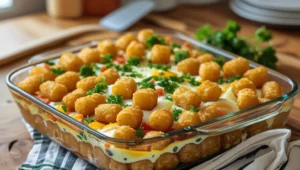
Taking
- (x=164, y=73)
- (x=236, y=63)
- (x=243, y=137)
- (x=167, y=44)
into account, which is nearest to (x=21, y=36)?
(x=167, y=44)

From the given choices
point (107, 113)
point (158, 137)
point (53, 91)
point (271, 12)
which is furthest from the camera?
point (271, 12)

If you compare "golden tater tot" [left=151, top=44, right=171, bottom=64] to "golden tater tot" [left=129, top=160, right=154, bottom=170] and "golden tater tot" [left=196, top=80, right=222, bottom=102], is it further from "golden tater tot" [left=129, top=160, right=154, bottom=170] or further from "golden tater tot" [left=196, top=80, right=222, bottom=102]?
"golden tater tot" [left=129, top=160, right=154, bottom=170]

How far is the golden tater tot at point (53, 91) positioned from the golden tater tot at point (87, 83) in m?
0.03

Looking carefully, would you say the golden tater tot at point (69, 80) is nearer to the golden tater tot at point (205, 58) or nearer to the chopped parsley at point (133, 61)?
the chopped parsley at point (133, 61)

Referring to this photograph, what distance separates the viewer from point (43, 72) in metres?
1.30

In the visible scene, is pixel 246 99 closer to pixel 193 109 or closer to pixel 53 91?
pixel 193 109

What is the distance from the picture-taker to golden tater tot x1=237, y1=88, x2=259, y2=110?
1151 millimetres

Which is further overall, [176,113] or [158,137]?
[176,113]

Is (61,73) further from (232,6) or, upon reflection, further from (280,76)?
(232,6)

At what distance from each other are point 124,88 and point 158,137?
0.23 meters

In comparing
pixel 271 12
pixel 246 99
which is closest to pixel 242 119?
pixel 246 99

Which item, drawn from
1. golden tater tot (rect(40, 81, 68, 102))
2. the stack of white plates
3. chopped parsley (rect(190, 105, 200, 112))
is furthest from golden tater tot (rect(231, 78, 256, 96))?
the stack of white plates

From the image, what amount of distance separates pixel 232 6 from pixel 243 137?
0.94 metres

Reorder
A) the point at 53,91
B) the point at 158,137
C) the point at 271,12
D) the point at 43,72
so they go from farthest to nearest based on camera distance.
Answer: the point at 271,12, the point at 43,72, the point at 53,91, the point at 158,137
